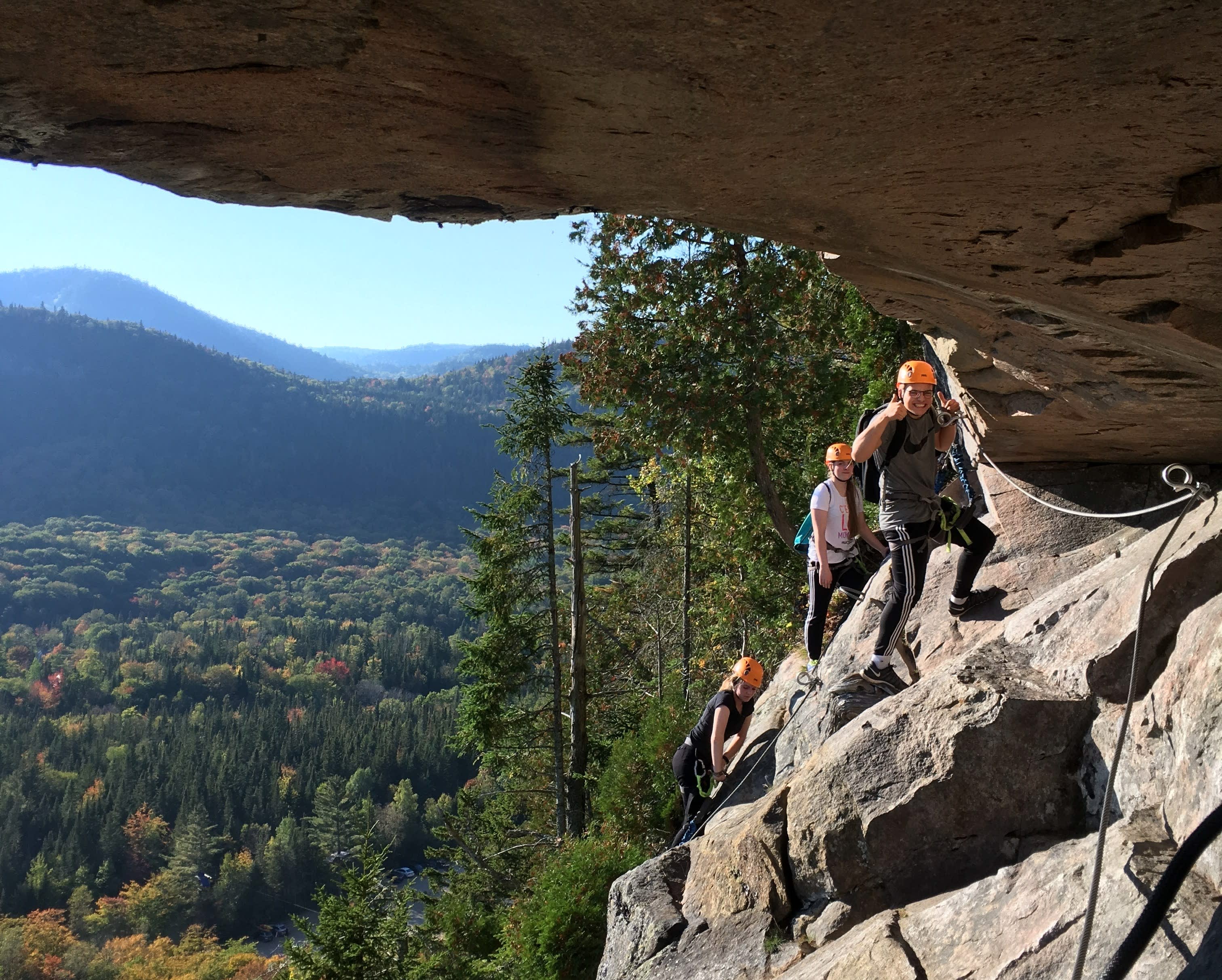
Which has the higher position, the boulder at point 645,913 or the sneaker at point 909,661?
the sneaker at point 909,661

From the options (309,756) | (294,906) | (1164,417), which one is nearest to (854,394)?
(1164,417)

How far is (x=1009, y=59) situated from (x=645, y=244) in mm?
10816

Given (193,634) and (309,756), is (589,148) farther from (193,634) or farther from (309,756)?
(193,634)

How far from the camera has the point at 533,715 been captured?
20.4 meters

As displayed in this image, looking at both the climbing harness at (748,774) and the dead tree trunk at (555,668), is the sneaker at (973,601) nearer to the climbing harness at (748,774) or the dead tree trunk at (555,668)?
the climbing harness at (748,774)

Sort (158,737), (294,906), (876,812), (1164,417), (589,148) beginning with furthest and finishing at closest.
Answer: (158,737)
(294,906)
(1164,417)
(876,812)
(589,148)

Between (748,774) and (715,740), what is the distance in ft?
1.32

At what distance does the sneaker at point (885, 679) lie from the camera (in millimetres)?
6930

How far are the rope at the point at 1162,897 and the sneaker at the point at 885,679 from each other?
337 cm

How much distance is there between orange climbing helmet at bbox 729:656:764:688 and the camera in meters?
7.82

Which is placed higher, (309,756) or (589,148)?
(589,148)

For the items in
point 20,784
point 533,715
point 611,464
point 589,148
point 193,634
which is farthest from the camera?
point 193,634

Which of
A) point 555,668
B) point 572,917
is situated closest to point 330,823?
point 555,668

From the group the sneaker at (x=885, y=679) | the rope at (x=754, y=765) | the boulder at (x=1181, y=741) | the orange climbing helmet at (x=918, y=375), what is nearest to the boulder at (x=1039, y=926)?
the boulder at (x=1181, y=741)
